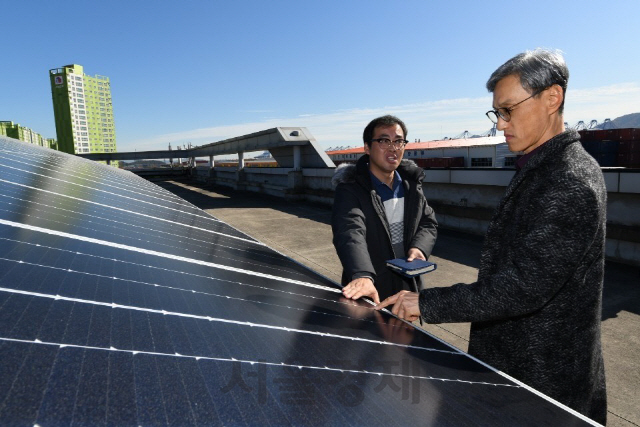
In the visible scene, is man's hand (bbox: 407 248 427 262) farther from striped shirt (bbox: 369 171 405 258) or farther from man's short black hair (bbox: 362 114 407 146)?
man's short black hair (bbox: 362 114 407 146)

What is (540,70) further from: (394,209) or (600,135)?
(600,135)

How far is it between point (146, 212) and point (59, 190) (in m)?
1.14

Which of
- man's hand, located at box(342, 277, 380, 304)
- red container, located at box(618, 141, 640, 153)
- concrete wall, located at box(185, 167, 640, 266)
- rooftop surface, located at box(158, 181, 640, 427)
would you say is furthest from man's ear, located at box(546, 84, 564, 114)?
red container, located at box(618, 141, 640, 153)

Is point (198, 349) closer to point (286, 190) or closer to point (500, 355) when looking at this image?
point (500, 355)

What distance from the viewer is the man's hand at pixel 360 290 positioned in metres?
2.78

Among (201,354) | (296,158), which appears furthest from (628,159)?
(201,354)

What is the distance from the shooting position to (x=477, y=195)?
1352 cm

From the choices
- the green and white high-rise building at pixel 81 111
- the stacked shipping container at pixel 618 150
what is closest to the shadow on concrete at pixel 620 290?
the stacked shipping container at pixel 618 150

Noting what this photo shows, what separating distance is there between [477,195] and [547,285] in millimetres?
12625

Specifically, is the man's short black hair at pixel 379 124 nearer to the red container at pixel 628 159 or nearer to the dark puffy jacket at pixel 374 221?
the dark puffy jacket at pixel 374 221

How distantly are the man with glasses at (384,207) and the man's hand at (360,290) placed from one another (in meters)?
0.48

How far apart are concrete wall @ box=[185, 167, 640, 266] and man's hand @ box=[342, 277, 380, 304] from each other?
298 cm

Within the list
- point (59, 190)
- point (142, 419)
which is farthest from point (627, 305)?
point (59, 190)

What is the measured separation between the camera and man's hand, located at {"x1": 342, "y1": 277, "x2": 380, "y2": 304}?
9.11 ft
